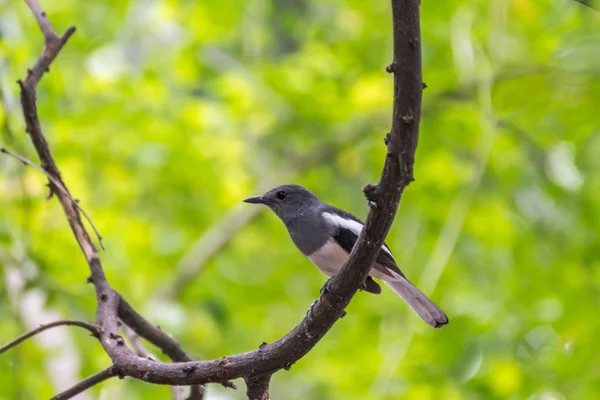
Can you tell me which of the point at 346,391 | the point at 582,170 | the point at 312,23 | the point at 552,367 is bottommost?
the point at 346,391

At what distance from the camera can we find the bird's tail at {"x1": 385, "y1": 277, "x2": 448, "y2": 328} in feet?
9.48

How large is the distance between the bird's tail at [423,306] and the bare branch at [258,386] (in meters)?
1.02

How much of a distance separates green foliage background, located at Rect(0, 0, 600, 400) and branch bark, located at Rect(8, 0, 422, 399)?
64.2 inches

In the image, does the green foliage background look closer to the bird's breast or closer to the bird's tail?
the bird's tail

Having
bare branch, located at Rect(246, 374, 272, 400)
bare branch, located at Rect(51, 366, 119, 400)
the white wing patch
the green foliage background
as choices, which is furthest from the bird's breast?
bare branch, located at Rect(51, 366, 119, 400)

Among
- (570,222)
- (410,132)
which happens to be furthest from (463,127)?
(410,132)

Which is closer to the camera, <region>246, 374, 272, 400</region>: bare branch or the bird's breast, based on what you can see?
<region>246, 374, 272, 400</region>: bare branch

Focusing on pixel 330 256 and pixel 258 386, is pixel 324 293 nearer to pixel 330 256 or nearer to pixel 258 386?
pixel 258 386

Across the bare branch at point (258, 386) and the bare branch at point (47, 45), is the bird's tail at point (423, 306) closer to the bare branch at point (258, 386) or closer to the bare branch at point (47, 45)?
the bare branch at point (258, 386)

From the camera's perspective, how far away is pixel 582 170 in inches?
168

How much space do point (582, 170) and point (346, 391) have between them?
224 cm

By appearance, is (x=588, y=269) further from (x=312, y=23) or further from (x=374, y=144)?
(x=312, y=23)

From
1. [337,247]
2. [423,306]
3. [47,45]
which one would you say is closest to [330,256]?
[337,247]

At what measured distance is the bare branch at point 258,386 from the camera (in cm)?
198
